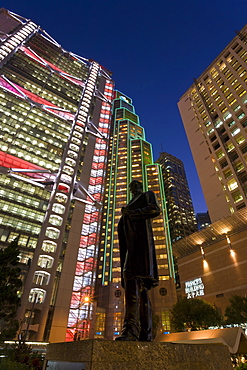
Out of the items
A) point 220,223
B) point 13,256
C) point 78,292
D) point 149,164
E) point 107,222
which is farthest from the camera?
point 149,164

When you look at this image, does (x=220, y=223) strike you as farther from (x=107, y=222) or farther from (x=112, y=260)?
(x=107, y=222)

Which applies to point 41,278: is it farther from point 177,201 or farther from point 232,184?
point 177,201

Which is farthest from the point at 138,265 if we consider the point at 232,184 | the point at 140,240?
the point at 232,184

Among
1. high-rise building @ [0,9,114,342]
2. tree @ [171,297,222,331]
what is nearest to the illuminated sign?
tree @ [171,297,222,331]

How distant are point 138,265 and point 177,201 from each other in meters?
106

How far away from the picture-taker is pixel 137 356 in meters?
2.95

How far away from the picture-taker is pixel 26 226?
4100cm

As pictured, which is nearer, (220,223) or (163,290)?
(220,223)

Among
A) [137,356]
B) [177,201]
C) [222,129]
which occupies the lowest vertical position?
[137,356]

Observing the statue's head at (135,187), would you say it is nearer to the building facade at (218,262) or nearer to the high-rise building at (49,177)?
the high-rise building at (49,177)

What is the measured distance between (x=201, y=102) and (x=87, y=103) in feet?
107

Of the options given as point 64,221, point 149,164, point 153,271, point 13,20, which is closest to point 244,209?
point 64,221

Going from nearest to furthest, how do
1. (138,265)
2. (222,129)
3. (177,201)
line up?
(138,265)
(222,129)
(177,201)

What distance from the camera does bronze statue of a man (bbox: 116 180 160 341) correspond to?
372 cm
